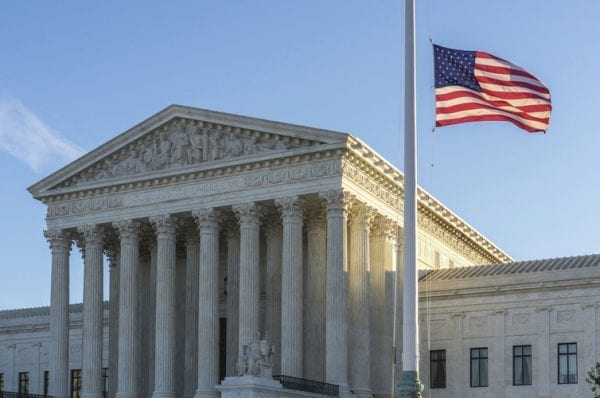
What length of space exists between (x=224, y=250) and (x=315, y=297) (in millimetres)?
8754

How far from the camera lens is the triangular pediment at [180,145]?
65.4 m

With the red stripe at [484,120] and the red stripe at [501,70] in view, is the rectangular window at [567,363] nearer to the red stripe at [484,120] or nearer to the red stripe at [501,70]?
the red stripe at [484,120]

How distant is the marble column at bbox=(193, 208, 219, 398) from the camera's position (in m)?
66.2

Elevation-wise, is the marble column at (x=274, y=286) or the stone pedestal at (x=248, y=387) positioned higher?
the marble column at (x=274, y=286)

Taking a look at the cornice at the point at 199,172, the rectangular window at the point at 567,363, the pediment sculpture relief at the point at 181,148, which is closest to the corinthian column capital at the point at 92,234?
the cornice at the point at 199,172

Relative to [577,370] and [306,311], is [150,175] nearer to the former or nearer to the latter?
[306,311]

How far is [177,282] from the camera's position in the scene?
74.9 metres

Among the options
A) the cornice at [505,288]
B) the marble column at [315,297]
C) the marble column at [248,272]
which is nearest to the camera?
the marble column at [248,272]

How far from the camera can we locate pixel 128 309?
232ft

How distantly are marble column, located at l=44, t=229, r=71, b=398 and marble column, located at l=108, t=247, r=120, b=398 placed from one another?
3211 millimetres

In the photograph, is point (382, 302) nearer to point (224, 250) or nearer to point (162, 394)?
point (224, 250)

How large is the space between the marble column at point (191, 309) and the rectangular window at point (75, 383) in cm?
1317

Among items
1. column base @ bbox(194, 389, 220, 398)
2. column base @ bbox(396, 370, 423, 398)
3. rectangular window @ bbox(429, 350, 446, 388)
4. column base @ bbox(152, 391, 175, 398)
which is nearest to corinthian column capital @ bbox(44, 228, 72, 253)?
column base @ bbox(152, 391, 175, 398)

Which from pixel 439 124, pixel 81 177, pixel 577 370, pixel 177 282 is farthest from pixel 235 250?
pixel 439 124
